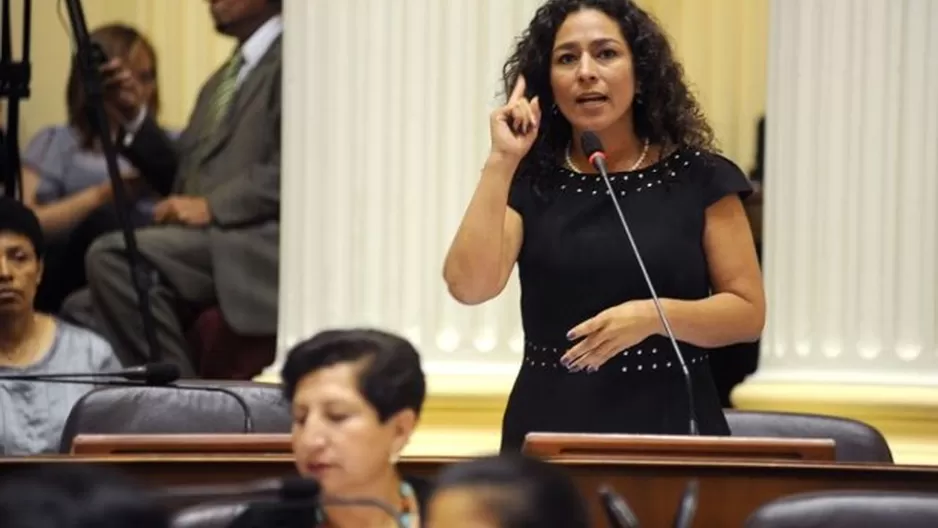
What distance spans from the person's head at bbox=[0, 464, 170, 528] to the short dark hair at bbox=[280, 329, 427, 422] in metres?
1.02

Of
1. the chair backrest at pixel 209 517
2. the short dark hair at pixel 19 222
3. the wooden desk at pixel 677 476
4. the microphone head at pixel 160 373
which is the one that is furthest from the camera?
the short dark hair at pixel 19 222

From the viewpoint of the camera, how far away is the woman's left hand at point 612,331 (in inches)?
131

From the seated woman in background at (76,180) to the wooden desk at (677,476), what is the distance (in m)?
3.34

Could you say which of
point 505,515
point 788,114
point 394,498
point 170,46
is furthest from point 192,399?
point 170,46

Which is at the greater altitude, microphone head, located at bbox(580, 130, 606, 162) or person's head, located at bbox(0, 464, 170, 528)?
microphone head, located at bbox(580, 130, 606, 162)

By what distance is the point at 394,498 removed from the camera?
285 cm

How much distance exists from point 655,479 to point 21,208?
2.34 meters

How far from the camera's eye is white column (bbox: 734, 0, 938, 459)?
15.6 feet

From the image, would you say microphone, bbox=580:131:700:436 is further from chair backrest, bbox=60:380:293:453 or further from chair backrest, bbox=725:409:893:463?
chair backrest, bbox=60:380:293:453

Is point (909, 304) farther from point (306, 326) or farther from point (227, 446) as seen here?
point (227, 446)

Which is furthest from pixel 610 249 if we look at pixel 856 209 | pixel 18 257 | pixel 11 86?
pixel 11 86

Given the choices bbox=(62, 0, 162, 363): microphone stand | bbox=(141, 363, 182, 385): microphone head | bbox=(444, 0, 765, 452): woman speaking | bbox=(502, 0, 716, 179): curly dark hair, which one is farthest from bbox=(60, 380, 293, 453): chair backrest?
bbox=(62, 0, 162, 363): microphone stand

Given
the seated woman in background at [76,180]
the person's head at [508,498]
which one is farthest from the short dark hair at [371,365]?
the seated woman in background at [76,180]

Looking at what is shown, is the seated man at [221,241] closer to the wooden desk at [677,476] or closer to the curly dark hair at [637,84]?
the curly dark hair at [637,84]
